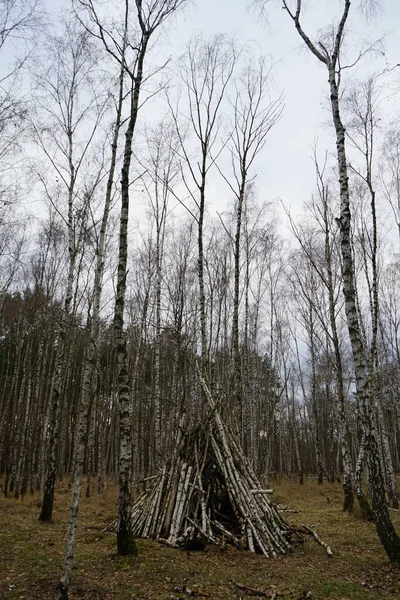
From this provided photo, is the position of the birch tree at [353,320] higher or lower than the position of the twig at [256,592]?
higher

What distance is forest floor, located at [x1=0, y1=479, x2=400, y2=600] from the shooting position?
481 cm

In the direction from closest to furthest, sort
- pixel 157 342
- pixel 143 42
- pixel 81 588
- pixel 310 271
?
pixel 81 588, pixel 143 42, pixel 157 342, pixel 310 271

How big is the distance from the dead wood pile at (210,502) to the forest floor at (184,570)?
339 millimetres

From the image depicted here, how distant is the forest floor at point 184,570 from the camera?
481 centimetres

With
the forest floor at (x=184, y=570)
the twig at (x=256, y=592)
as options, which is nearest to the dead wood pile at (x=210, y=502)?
the forest floor at (x=184, y=570)

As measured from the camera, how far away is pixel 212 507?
7.84 metres

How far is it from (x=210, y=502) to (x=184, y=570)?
2.38m

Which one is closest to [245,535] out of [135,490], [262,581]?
[262,581]

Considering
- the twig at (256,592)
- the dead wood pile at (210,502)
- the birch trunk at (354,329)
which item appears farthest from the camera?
the dead wood pile at (210,502)

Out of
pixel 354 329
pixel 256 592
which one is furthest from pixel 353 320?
pixel 256 592

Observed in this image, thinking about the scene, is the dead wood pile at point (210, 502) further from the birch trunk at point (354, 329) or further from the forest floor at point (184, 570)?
the birch trunk at point (354, 329)

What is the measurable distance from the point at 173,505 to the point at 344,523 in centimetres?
488

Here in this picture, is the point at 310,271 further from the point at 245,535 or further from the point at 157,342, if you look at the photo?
the point at 245,535

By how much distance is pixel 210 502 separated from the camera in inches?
313
